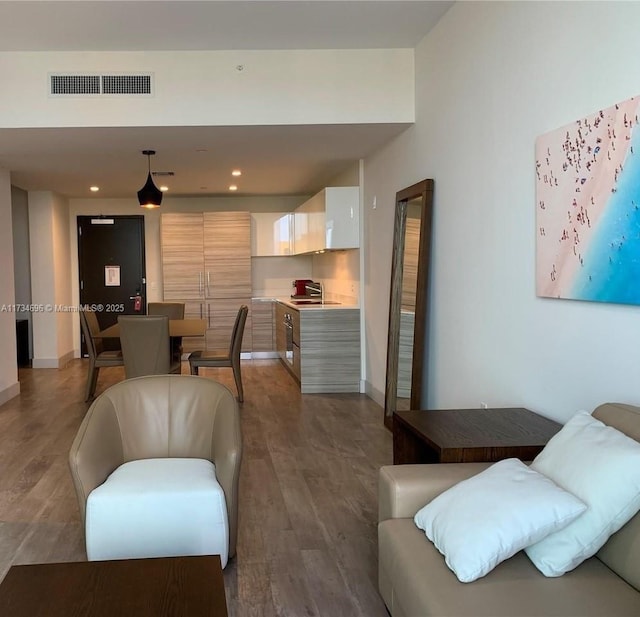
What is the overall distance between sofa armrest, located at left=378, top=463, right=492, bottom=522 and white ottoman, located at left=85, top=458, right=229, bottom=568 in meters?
0.73

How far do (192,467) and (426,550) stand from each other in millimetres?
1237

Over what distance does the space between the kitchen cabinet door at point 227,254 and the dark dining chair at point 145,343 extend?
3.61 meters

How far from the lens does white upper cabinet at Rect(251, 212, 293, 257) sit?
938 cm

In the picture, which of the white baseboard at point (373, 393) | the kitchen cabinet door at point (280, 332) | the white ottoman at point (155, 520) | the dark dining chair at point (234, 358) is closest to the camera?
the white ottoman at point (155, 520)

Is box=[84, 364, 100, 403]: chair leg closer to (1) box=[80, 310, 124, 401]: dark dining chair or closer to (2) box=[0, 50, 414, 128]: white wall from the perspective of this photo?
(1) box=[80, 310, 124, 401]: dark dining chair

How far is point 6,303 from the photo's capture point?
6.40 m

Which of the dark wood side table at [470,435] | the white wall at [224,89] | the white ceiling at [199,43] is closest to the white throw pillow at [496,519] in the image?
the dark wood side table at [470,435]

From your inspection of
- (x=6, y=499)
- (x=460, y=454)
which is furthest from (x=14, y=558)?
(x=460, y=454)

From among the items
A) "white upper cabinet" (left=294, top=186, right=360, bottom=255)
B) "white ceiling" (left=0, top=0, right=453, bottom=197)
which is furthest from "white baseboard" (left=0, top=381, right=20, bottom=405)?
"white upper cabinet" (left=294, top=186, right=360, bottom=255)

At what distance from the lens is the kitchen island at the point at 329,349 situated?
6578 millimetres

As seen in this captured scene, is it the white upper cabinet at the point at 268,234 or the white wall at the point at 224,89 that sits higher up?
the white wall at the point at 224,89

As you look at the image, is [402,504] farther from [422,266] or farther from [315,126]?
[315,126]

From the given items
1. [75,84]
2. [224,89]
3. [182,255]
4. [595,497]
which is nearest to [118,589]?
[595,497]

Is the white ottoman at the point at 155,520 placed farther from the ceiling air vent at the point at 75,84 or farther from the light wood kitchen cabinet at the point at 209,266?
the light wood kitchen cabinet at the point at 209,266
